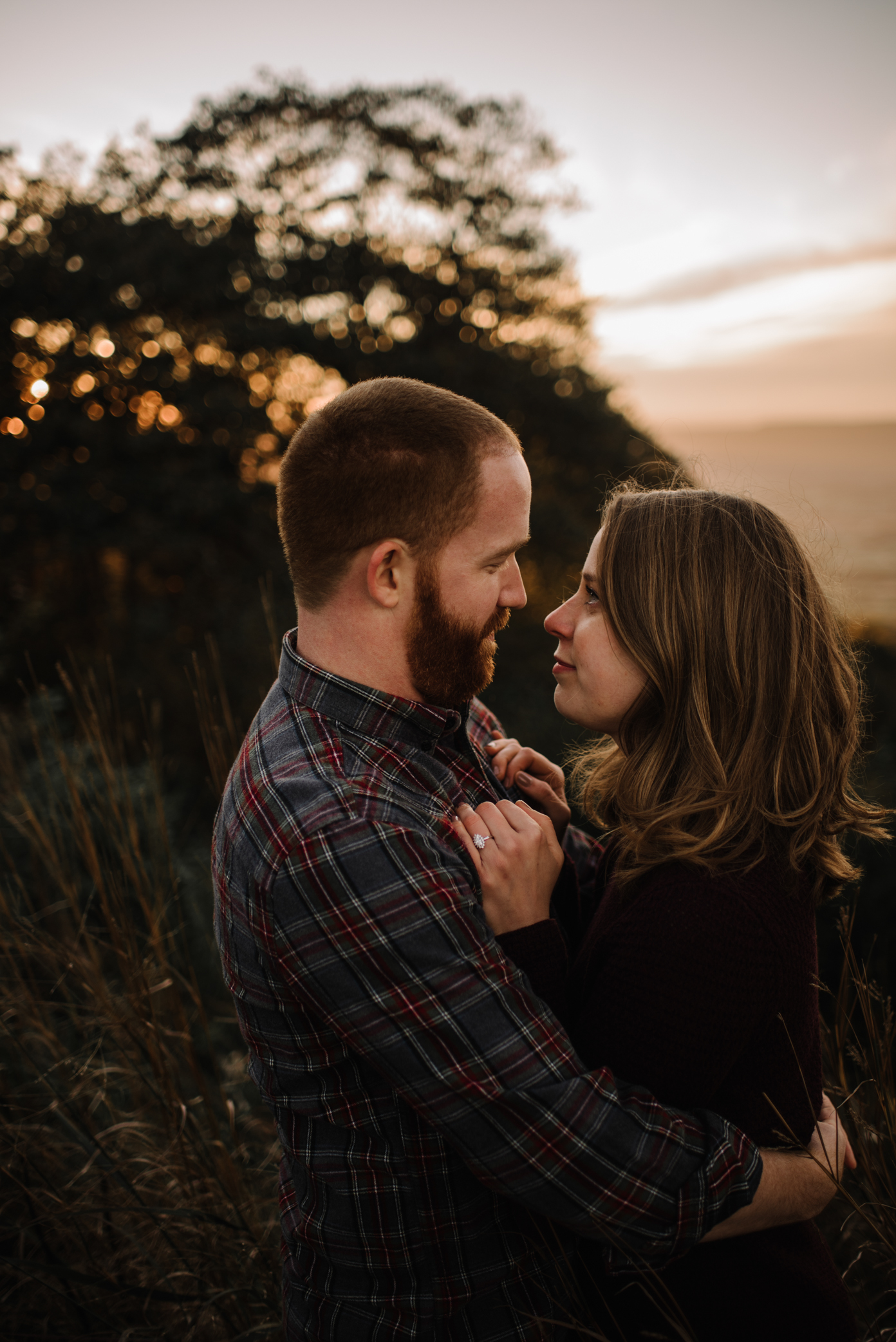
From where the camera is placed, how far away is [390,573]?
1.56 metres

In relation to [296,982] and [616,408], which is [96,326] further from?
[296,982]

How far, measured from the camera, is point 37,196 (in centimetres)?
709

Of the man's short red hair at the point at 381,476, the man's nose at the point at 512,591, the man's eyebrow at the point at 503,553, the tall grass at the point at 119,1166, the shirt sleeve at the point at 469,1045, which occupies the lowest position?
the tall grass at the point at 119,1166

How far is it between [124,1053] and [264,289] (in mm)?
6814

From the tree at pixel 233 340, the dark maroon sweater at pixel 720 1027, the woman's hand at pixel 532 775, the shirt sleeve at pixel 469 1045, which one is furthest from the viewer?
the tree at pixel 233 340

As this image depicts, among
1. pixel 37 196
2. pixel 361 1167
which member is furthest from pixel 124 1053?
pixel 37 196

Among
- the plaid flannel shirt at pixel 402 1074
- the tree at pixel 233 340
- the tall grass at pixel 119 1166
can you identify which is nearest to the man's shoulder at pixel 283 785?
the plaid flannel shirt at pixel 402 1074

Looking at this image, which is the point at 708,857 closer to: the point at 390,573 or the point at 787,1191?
the point at 787,1191

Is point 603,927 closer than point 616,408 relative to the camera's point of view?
Yes

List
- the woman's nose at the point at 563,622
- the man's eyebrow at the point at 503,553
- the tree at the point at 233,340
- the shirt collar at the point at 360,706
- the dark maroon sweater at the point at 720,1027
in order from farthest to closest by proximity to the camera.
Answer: the tree at the point at 233,340
the woman's nose at the point at 563,622
the man's eyebrow at the point at 503,553
the shirt collar at the point at 360,706
the dark maroon sweater at the point at 720,1027

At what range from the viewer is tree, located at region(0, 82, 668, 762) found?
23.0 ft

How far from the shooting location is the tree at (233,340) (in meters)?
7.00

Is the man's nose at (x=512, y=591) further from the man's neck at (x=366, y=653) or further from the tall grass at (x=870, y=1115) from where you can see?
the tall grass at (x=870, y=1115)

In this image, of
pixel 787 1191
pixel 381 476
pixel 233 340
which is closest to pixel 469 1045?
pixel 787 1191
